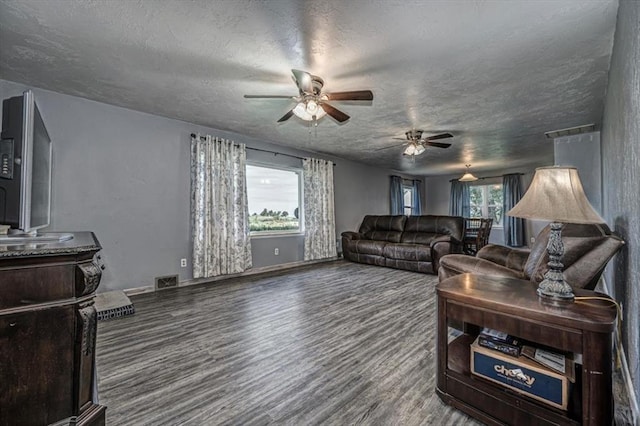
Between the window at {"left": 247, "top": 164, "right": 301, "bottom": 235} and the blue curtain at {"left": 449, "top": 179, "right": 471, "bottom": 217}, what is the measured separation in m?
6.03

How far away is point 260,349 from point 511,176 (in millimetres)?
8729

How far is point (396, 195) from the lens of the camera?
27.1 ft

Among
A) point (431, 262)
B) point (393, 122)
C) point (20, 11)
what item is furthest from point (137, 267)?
point (431, 262)

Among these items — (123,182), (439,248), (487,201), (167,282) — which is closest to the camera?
(123,182)

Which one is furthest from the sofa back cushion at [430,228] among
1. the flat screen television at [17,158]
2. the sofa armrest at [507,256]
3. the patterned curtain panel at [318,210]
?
the flat screen television at [17,158]

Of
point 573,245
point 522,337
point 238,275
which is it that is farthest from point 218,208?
point 573,245

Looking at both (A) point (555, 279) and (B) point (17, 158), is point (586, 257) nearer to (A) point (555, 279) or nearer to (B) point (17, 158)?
(A) point (555, 279)

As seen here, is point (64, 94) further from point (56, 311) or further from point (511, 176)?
point (511, 176)

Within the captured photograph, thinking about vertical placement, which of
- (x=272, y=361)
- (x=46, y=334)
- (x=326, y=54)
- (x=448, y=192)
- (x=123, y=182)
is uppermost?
(x=326, y=54)

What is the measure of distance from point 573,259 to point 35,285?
101 inches

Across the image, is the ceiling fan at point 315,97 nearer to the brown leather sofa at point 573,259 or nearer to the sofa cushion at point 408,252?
the brown leather sofa at point 573,259

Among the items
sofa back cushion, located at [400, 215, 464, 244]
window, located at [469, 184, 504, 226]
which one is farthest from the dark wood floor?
window, located at [469, 184, 504, 226]

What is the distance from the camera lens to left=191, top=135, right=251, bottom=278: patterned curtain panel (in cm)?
402

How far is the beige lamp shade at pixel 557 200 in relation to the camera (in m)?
1.36
